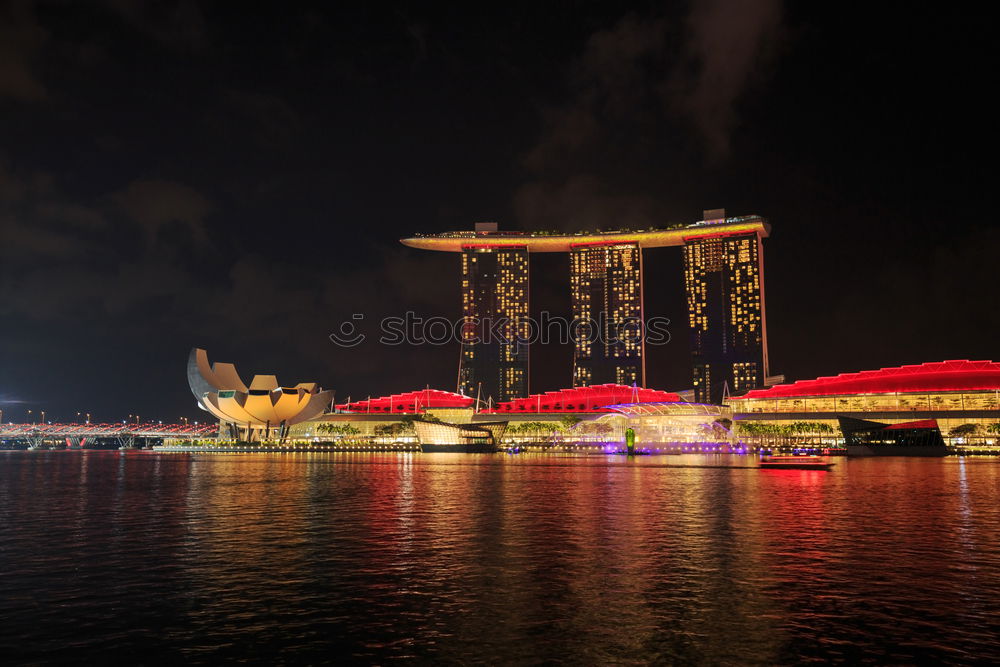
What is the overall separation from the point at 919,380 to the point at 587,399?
2794 inches

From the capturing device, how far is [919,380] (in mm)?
141375

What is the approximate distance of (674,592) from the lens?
1848 centimetres

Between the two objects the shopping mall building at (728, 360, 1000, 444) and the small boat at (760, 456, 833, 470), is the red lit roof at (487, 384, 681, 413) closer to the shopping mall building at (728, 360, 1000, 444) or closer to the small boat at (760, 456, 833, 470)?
the shopping mall building at (728, 360, 1000, 444)

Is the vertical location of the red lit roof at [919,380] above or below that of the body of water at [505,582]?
above

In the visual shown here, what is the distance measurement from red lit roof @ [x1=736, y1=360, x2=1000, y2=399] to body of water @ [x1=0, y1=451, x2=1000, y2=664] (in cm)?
11351

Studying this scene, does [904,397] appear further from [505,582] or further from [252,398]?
[505,582]

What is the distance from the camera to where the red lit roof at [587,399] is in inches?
7264

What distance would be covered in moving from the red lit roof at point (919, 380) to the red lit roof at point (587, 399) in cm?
3917

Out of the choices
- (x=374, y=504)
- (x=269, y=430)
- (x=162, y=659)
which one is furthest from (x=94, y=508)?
(x=269, y=430)

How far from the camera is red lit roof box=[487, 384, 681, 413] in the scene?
7264 inches

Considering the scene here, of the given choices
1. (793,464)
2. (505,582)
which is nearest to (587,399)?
(793,464)

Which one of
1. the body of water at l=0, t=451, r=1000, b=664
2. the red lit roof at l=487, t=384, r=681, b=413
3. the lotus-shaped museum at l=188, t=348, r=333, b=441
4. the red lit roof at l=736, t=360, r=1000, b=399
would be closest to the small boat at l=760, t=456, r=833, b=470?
the body of water at l=0, t=451, r=1000, b=664

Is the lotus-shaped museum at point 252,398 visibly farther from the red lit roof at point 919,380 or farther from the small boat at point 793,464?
the small boat at point 793,464

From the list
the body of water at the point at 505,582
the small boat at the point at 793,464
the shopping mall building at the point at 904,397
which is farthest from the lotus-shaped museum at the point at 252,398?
the body of water at the point at 505,582
